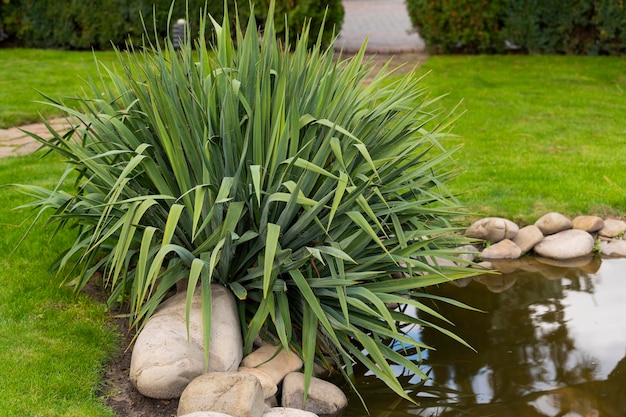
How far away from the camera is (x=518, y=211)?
6492mm

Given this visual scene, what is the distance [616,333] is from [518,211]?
1673 mm

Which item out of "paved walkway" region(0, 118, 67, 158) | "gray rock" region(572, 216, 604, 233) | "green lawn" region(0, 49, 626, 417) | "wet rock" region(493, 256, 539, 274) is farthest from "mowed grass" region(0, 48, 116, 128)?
"gray rock" region(572, 216, 604, 233)

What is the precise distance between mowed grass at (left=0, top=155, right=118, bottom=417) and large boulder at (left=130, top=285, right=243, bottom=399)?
267 millimetres

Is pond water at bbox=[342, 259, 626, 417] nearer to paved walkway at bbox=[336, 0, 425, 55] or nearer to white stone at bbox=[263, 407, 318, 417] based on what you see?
white stone at bbox=[263, 407, 318, 417]

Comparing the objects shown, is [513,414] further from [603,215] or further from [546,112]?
[546,112]

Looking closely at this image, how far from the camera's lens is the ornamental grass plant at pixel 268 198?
4066mm

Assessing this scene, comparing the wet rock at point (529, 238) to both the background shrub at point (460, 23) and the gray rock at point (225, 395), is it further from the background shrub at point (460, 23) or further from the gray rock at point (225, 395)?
the background shrub at point (460, 23)

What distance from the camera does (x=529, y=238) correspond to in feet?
20.3

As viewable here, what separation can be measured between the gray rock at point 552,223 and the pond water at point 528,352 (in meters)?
0.36

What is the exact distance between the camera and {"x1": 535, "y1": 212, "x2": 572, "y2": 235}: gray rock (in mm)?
6250

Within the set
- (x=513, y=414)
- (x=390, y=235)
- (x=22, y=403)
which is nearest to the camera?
(x=22, y=403)

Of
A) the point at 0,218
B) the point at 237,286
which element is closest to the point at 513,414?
the point at 237,286

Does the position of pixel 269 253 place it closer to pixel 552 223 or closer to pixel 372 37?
pixel 552 223

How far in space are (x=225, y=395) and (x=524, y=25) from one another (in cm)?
1051
